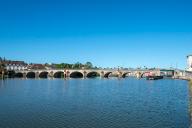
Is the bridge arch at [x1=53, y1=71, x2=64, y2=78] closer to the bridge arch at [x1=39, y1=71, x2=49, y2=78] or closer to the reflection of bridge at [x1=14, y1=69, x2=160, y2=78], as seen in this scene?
the reflection of bridge at [x1=14, y1=69, x2=160, y2=78]

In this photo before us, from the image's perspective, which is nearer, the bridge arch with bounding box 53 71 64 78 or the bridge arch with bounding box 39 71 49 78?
the bridge arch with bounding box 39 71 49 78

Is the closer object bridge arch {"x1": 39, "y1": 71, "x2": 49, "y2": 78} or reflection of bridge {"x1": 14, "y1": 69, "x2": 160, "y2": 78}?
reflection of bridge {"x1": 14, "y1": 69, "x2": 160, "y2": 78}

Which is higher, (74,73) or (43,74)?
(74,73)

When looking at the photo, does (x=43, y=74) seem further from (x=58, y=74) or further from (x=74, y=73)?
(x=74, y=73)

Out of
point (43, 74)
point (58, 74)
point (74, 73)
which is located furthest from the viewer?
point (58, 74)

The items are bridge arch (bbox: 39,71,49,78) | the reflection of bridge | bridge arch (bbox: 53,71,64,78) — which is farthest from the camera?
bridge arch (bbox: 53,71,64,78)

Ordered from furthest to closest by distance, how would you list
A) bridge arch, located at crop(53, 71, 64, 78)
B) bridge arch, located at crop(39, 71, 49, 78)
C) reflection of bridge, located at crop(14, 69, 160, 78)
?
bridge arch, located at crop(53, 71, 64, 78)
bridge arch, located at crop(39, 71, 49, 78)
reflection of bridge, located at crop(14, 69, 160, 78)

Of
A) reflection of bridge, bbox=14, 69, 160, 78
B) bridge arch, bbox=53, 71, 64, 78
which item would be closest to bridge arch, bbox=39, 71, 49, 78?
reflection of bridge, bbox=14, 69, 160, 78

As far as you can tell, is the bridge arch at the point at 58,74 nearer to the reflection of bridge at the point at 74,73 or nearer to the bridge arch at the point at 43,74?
the reflection of bridge at the point at 74,73

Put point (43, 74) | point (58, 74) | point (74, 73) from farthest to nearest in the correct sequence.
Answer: point (58, 74), point (74, 73), point (43, 74)

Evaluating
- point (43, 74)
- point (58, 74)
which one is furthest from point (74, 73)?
point (43, 74)

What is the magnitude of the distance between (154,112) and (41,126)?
1406cm

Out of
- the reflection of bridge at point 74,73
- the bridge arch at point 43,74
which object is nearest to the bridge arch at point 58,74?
the reflection of bridge at point 74,73

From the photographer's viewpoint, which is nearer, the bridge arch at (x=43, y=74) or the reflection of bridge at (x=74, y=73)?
the reflection of bridge at (x=74, y=73)
